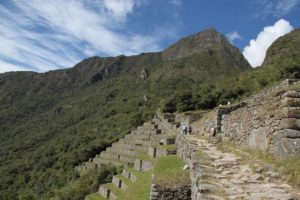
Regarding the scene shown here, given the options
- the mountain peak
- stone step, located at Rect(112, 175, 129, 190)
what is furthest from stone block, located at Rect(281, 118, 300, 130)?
the mountain peak

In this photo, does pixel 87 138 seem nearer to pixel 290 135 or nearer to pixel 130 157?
pixel 130 157

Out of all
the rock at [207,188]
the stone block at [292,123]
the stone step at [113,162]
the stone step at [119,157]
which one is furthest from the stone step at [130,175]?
the rock at [207,188]

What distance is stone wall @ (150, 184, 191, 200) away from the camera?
750cm

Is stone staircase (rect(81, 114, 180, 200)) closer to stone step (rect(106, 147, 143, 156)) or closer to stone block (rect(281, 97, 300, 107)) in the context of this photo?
stone step (rect(106, 147, 143, 156))

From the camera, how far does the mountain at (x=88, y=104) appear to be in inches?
2010

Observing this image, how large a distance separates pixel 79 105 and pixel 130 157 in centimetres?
10061

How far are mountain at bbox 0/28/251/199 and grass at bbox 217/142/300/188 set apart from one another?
2084 cm

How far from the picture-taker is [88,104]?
11956 cm

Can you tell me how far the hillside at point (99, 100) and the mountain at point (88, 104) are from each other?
8 cm

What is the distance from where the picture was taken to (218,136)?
1077 centimetres

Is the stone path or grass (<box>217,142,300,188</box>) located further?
grass (<box>217,142,300,188</box>)

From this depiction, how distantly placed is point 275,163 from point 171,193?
2.82m

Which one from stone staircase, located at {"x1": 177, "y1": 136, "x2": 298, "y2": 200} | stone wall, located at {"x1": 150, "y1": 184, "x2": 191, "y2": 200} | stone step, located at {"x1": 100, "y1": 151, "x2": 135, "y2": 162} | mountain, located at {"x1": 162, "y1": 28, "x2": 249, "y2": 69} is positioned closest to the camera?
stone staircase, located at {"x1": 177, "y1": 136, "x2": 298, "y2": 200}

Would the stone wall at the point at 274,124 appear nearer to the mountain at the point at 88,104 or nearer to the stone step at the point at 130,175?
the stone step at the point at 130,175
